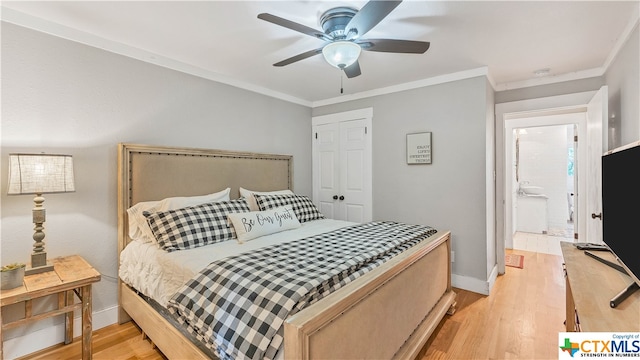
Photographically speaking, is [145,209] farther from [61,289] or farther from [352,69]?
[352,69]

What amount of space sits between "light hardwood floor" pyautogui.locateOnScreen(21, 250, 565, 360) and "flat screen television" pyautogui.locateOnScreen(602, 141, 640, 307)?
988mm

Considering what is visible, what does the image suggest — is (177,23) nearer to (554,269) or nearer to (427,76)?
(427,76)

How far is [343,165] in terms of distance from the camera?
4.04m

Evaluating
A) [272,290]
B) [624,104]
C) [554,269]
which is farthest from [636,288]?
[554,269]

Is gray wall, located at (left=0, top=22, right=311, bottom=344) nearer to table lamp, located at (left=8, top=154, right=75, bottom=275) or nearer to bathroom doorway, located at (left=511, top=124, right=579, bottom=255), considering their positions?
table lamp, located at (left=8, top=154, right=75, bottom=275)

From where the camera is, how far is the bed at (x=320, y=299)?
1217mm

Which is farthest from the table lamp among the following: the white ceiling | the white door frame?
the white door frame

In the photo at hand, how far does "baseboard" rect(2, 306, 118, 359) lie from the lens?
6.39 feet

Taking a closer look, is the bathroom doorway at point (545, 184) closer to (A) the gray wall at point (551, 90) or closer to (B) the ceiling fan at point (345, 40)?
(A) the gray wall at point (551, 90)

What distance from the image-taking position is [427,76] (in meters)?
3.20

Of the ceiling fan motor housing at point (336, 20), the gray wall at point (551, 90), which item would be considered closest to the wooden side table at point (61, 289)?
the ceiling fan motor housing at point (336, 20)

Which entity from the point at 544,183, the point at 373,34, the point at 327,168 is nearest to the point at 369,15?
the point at 373,34

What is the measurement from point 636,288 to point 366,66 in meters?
2.53

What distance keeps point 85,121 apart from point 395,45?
96.1 inches
